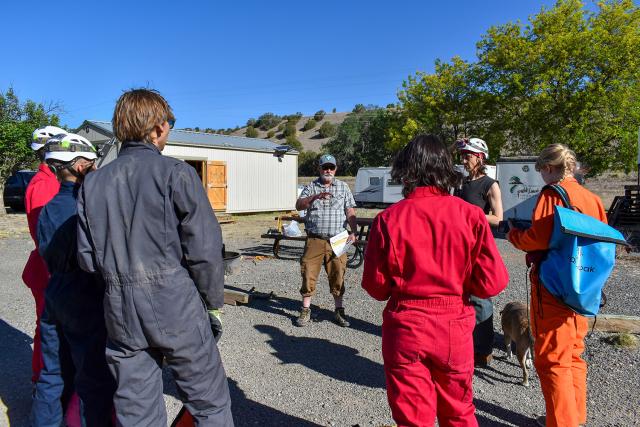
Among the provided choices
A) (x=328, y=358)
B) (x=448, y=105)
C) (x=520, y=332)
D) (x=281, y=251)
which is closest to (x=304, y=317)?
(x=328, y=358)

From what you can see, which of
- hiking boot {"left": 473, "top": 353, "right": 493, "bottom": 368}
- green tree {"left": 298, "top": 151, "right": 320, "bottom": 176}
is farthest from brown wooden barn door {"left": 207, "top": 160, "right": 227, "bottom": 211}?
green tree {"left": 298, "top": 151, "right": 320, "bottom": 176}

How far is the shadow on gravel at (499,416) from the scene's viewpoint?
3074mm

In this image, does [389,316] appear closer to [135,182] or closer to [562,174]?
[135,182]

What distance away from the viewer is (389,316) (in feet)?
7.01

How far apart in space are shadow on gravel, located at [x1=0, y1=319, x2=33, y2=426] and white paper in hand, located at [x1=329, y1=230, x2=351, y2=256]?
9.77ft

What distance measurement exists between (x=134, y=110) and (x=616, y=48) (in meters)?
21.8

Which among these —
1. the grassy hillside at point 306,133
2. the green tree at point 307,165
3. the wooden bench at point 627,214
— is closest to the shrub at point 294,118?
the grassy hillside at point 306,133

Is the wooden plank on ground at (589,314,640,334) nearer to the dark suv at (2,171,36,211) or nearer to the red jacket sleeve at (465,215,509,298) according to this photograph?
the red jacket sleeve at (465,215,509,298)

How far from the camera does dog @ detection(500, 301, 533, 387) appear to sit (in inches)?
142

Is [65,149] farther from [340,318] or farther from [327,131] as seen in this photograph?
[327,131]

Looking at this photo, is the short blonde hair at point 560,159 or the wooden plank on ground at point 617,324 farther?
the wooden plank on ground at point 617,324

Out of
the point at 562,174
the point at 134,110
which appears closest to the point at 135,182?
the point at 134,110

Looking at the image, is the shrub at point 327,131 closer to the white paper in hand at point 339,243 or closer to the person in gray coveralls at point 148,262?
the white paper in hand at point 339,243

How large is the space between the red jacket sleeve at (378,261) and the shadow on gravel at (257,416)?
1430 millimetres
